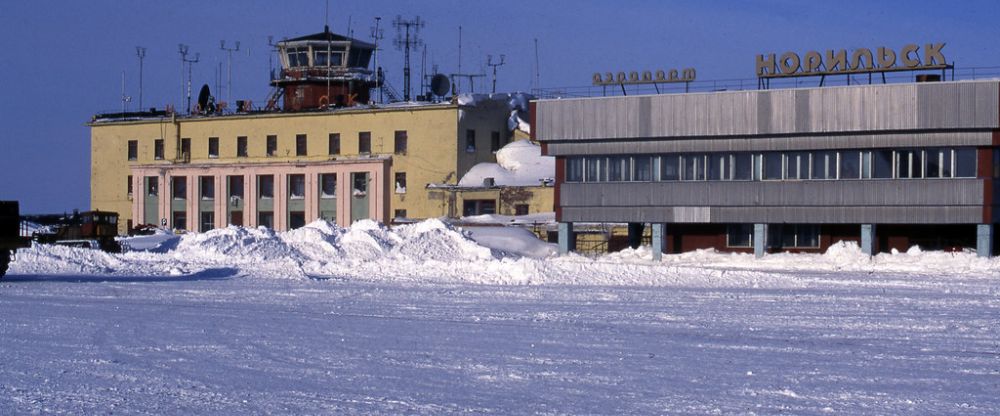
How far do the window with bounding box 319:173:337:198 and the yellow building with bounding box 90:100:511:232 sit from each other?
6cm

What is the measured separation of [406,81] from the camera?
85875 millimetres

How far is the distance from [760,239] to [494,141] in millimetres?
26184

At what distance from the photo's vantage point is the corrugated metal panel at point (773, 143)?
50.8 meters

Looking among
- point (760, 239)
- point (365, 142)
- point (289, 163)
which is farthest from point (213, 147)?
point (760, 239)

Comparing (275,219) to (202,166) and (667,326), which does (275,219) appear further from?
(667,326)

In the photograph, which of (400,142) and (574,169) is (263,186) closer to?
(400,142)

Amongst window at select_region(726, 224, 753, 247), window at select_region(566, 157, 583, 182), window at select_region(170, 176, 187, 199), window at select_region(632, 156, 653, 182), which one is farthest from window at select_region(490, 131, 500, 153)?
window at select_region(726, 224, 753, 247)

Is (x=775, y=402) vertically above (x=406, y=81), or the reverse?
(x=406, y=81)

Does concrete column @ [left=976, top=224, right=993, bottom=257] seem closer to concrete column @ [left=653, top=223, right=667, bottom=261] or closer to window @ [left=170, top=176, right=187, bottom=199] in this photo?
concrete column @ [left=653, top=223, right=667, bottom=261]

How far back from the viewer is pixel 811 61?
2089 inches

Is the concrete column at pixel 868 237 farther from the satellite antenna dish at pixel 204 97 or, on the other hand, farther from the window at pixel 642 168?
the satellite antenna dish at pixel 204 97

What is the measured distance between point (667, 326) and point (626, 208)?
100 feet

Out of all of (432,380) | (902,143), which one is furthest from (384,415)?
(902,143)

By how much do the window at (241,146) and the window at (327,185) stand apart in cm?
602
